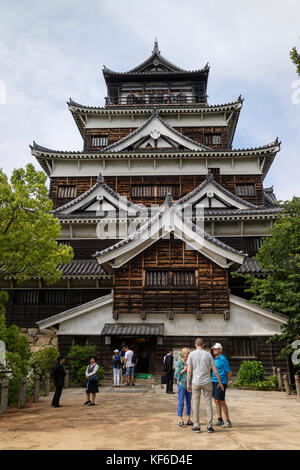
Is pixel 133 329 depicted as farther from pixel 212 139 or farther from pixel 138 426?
pixel 212 139

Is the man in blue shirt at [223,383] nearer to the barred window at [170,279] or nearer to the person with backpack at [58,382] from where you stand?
the person with backpack at [58,382]

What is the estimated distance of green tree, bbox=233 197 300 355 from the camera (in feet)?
45.9

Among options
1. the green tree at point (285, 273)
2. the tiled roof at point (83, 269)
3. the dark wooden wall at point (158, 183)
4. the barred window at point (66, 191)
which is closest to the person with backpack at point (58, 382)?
the green tree at point (285, 273)

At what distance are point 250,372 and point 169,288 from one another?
18.0ft

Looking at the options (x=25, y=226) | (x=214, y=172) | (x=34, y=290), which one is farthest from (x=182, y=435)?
(x=214, y=172)

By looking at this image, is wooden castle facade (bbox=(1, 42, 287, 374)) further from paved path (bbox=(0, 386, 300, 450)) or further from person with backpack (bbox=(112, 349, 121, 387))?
paved path (bbox=(0, 386, 300, 450))

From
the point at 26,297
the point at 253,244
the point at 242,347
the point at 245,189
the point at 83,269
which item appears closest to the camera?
the point at 242,347

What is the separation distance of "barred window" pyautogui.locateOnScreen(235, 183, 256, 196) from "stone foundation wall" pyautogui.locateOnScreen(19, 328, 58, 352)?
17069mm

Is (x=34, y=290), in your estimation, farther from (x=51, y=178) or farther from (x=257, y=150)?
(x=257, y=150)

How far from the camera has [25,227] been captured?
11383mm

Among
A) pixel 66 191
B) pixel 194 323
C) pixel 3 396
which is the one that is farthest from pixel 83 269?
pixel 3 396

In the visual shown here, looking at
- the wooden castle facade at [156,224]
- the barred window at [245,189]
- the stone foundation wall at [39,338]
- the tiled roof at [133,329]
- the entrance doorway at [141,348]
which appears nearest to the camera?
the tiled roof at [133,329]

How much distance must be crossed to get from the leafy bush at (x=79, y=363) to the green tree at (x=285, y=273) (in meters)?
8.30

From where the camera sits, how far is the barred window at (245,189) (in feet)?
85.9
